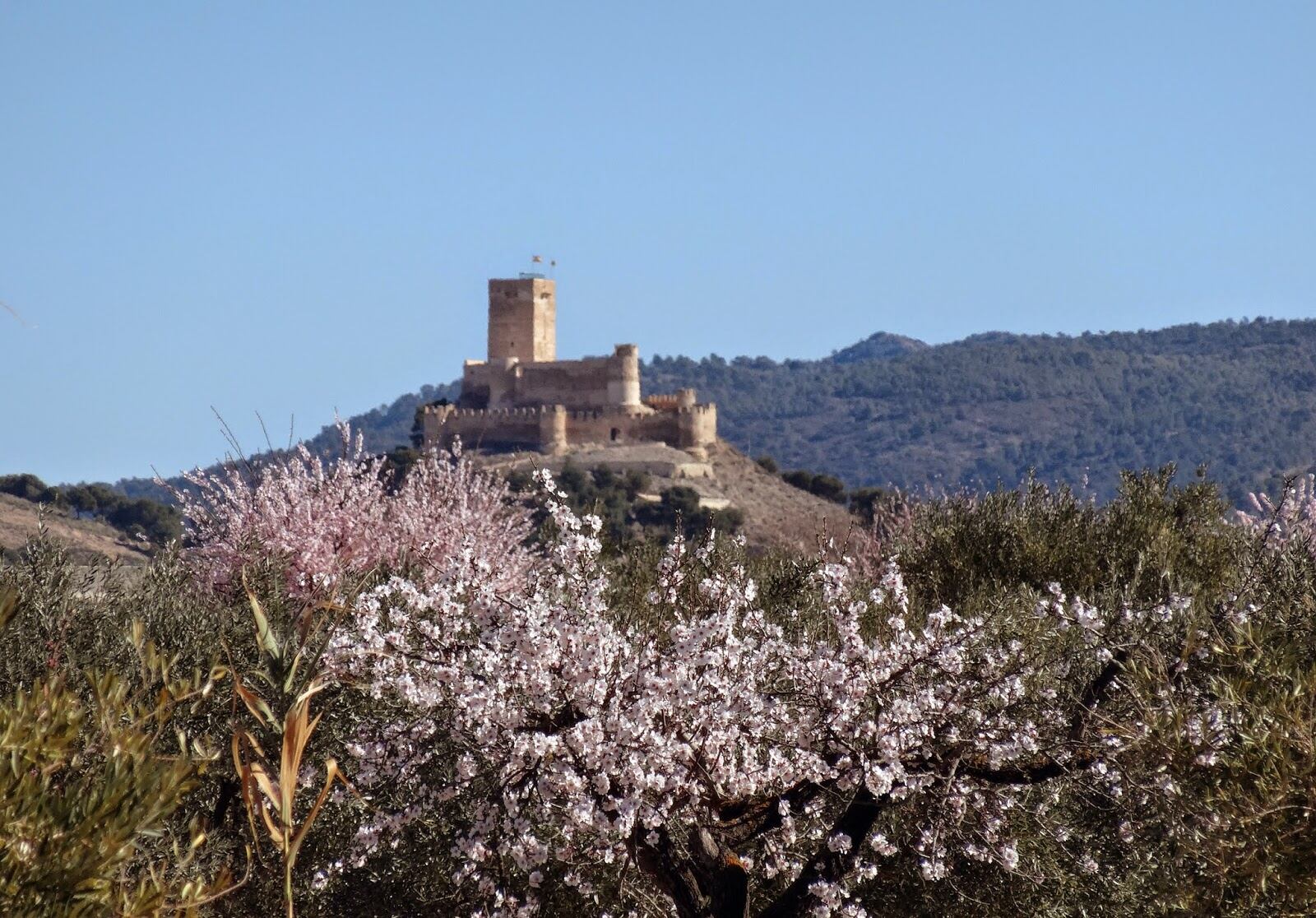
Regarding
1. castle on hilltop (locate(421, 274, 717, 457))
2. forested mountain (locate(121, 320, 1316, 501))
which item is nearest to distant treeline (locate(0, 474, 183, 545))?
castle on hilltop (locate(421, 274, 717, 457))

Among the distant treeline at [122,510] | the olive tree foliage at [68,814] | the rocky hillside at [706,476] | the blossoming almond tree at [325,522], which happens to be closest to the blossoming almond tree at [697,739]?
the olive tree foliage at [68,814]

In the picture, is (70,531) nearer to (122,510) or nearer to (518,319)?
(122,510)

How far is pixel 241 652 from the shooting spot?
8.66 meters

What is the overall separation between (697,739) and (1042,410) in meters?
112

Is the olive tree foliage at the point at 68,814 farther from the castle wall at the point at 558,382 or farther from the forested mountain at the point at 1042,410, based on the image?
the forested mountain at the point at 1042,410

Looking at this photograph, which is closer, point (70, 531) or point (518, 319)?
point (70, 531)

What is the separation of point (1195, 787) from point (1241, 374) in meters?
115

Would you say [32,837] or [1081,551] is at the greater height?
[1081,551]

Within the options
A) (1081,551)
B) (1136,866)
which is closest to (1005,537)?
(1081,551)

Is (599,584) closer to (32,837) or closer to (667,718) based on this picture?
(667,718)

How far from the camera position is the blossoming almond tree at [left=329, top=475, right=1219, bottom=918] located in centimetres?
670

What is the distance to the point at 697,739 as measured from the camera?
22.9 feet

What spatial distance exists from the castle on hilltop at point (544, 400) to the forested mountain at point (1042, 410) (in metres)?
24.6

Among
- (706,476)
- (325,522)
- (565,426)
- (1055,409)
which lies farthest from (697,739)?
(1055,409)
